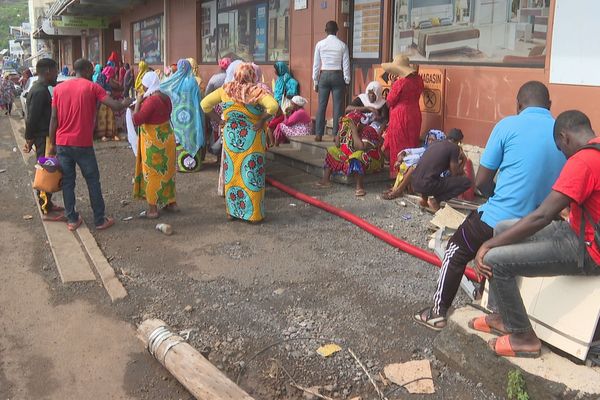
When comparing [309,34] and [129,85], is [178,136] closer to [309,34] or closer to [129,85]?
[309,34]

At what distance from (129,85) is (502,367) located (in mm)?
17394

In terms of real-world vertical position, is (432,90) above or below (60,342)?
Result: above

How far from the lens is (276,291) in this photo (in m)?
4.71

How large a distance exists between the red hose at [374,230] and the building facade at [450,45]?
7.08 feet

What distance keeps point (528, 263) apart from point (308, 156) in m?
6.43

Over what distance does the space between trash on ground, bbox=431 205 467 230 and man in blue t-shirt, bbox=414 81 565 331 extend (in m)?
2.31

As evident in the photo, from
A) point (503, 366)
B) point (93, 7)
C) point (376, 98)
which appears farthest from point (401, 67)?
point (93, 7)

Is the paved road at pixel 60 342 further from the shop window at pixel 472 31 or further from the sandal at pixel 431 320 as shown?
the shop window at pixel 472 31

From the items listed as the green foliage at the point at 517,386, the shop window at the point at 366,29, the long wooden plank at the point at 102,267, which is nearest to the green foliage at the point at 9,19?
the shop window at the point at 366,29

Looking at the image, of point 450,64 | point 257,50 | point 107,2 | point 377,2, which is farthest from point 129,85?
point 450,64

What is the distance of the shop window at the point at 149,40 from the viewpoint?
19.4m

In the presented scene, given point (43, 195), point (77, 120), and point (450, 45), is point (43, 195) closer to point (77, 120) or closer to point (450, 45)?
point (77, 120)

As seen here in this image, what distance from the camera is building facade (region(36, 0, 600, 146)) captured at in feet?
20.3

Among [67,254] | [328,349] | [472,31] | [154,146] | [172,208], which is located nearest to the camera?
[328,349]
